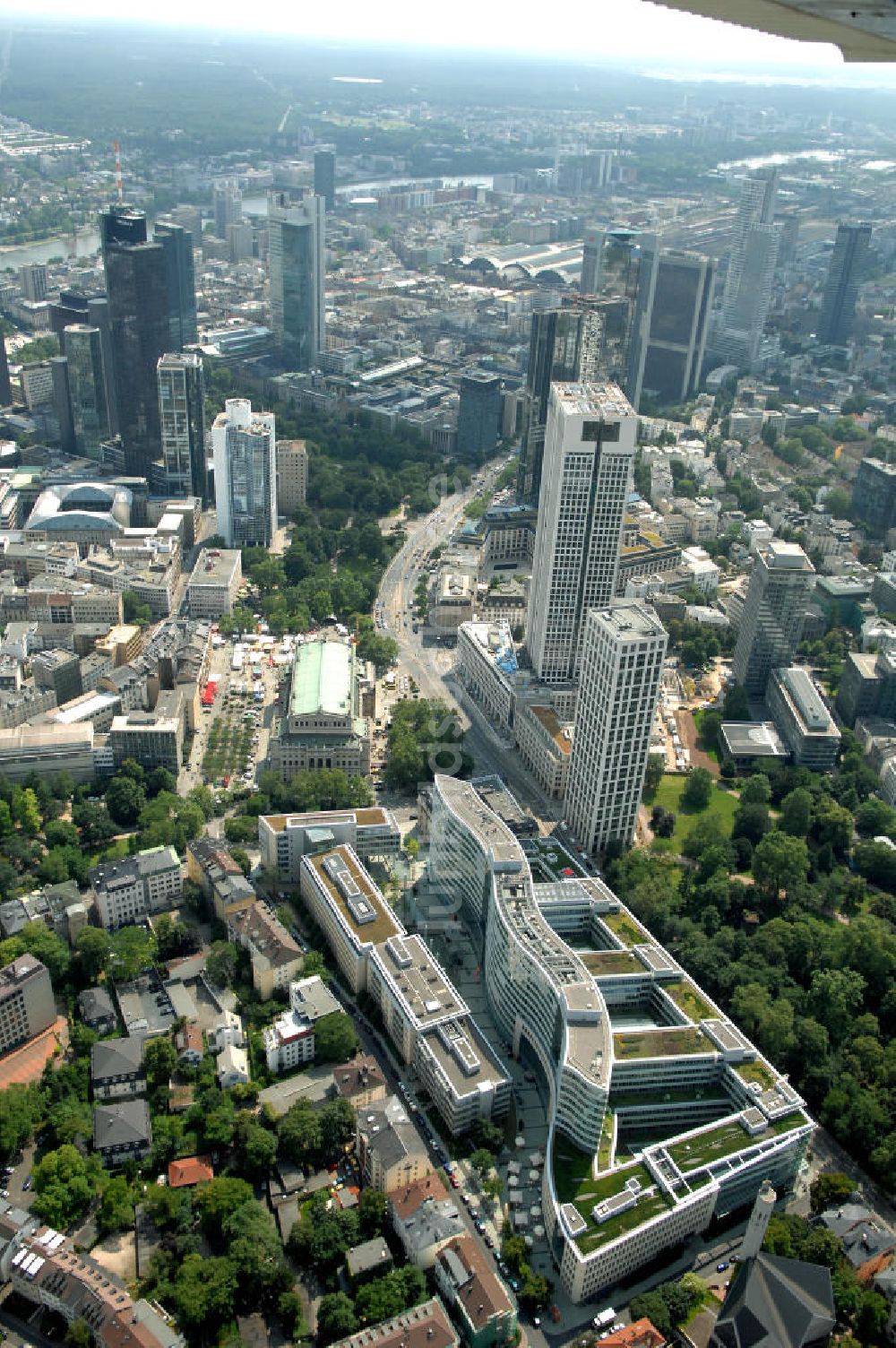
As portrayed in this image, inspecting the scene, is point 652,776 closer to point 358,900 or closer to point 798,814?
point 798,814

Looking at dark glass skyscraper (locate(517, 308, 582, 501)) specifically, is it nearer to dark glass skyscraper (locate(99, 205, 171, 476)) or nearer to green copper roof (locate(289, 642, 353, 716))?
green copper roof (locate(289, 642, 353, 716))

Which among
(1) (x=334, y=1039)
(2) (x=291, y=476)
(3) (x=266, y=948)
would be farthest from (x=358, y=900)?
(2) (x=291, y=476)

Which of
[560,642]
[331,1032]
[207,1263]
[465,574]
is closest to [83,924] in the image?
[331,1032]

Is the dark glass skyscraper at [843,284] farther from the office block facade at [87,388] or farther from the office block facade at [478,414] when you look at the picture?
the office block facade at [87,388]

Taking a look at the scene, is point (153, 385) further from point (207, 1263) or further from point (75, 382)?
point (207, 1263)

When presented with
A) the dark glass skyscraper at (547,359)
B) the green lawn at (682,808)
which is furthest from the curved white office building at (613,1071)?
the dark glass skyscraper at (547,359)

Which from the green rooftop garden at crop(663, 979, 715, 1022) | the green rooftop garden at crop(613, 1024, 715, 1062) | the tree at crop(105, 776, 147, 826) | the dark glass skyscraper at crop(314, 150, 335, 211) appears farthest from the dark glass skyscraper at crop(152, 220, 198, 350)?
the green rooftop garden at crop(613, 1024, 715, 1062)
